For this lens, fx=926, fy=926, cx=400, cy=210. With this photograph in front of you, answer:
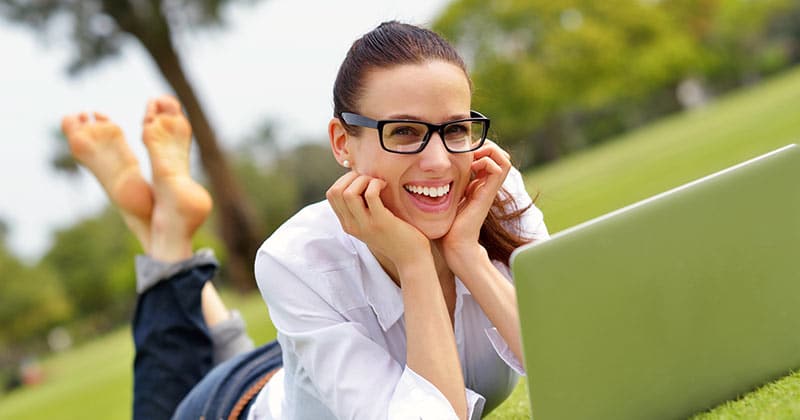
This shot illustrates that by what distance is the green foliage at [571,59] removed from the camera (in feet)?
151

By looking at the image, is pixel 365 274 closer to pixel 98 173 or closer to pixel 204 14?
pixel 98 173

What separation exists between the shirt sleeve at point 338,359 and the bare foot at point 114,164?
1765 mm

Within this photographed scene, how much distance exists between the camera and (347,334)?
2.09 m

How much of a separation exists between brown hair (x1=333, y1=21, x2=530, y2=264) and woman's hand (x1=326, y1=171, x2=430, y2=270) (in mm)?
219

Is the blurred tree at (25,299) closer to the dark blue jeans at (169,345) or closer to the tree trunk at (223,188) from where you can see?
the tree trunk at (223,188)

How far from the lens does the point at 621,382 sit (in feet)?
5.70

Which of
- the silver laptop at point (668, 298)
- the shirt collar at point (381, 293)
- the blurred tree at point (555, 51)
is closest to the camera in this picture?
the silver laptop at point (668, 298)

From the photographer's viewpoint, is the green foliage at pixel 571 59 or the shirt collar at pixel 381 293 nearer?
the shirt collar at pixel 381 293

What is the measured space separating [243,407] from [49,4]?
14.4m

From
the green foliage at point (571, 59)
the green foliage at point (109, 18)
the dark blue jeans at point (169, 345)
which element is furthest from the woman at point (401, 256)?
the green foliage at point (571, 59)

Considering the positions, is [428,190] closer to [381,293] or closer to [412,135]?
[412,135]

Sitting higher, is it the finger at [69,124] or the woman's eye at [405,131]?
the finger at [69,124]

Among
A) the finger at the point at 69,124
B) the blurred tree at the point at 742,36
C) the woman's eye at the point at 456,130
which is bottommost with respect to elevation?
the blurred tree at the point at 742,36

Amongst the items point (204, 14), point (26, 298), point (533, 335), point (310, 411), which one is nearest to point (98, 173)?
point (310, 411)
